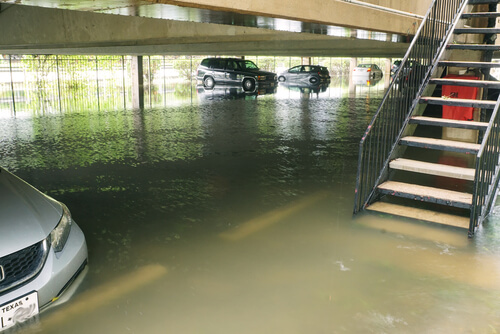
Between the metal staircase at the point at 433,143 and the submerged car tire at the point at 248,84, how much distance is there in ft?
52.9

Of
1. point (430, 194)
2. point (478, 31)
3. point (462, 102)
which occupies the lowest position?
point (430, 194)

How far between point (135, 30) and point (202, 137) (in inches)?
118

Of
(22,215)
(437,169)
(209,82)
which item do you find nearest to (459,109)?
(437,169)

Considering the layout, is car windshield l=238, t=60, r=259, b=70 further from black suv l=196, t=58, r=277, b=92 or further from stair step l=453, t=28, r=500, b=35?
stair step l=453, t=28, r=500, b=35

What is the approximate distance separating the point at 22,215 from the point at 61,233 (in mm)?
304

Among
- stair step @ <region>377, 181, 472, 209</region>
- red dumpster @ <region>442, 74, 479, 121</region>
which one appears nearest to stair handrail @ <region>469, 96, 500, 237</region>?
stair step @ <region>377, 181, 472, 209</region>

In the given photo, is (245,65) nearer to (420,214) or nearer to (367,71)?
(367,71)

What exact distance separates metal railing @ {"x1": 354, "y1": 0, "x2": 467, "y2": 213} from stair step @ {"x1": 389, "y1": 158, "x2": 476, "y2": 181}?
6.8 inches

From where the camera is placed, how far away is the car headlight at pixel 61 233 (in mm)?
3439

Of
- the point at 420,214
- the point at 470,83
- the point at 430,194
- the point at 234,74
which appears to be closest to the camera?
the point at 430,194

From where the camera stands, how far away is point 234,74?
961 inches

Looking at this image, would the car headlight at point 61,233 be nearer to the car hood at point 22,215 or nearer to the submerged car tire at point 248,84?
the car hood at point 22,215

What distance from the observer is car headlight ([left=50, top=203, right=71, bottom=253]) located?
3.44m

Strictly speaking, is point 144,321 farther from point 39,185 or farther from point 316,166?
point 316,166
